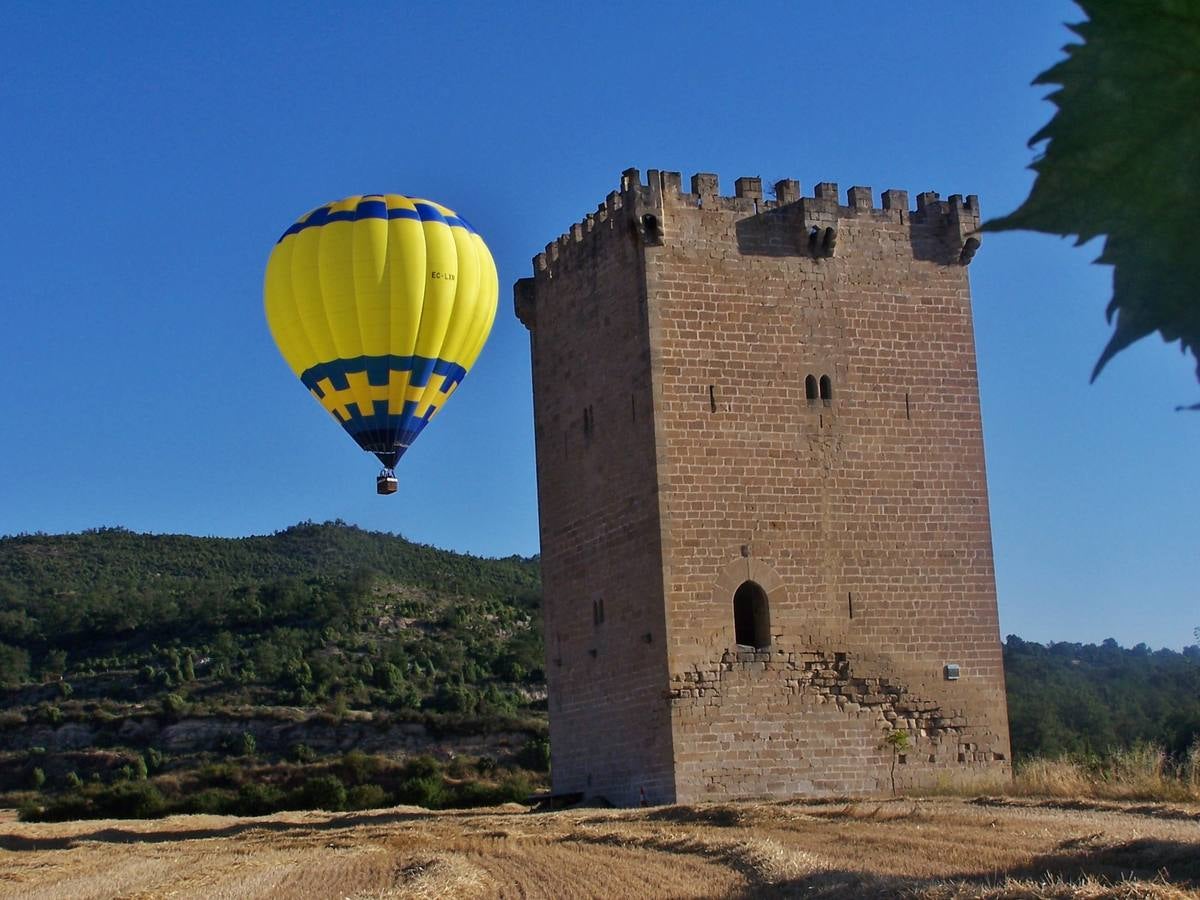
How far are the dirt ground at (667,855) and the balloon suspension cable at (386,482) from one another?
18.9 feet

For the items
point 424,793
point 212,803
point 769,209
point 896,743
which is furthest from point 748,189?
point 212,803

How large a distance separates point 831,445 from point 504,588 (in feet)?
104

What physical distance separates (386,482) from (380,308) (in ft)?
7.98

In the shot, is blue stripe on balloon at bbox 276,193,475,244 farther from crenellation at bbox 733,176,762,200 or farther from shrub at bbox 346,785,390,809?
shrub at bbox 346,785,390,809

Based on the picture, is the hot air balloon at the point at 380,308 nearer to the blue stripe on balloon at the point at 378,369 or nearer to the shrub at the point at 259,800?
the blue stripe on balloon at the point at 378,369

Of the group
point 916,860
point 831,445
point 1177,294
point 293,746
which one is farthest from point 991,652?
point 293,746

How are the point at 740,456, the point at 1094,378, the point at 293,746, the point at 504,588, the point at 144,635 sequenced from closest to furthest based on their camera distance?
the point at 1094,378
the point at 740,456
the point at 293,746
the point at 144,635
the point at 504,588

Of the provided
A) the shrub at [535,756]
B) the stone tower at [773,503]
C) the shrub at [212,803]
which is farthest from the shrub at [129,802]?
the stone tower at [773,503]

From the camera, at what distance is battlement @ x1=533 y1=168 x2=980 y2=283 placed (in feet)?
55.1

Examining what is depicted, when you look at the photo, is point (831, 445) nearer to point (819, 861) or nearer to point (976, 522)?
point (976, 522)

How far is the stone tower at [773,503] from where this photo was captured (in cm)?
1609

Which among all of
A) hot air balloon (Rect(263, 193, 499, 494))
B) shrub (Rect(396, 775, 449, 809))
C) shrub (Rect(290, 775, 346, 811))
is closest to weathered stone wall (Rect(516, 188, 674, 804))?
hot air balloon (Rect(263, 193, 499, 494))

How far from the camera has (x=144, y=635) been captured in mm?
42500

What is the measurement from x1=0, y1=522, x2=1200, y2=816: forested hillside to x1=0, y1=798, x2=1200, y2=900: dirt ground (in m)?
9.68
